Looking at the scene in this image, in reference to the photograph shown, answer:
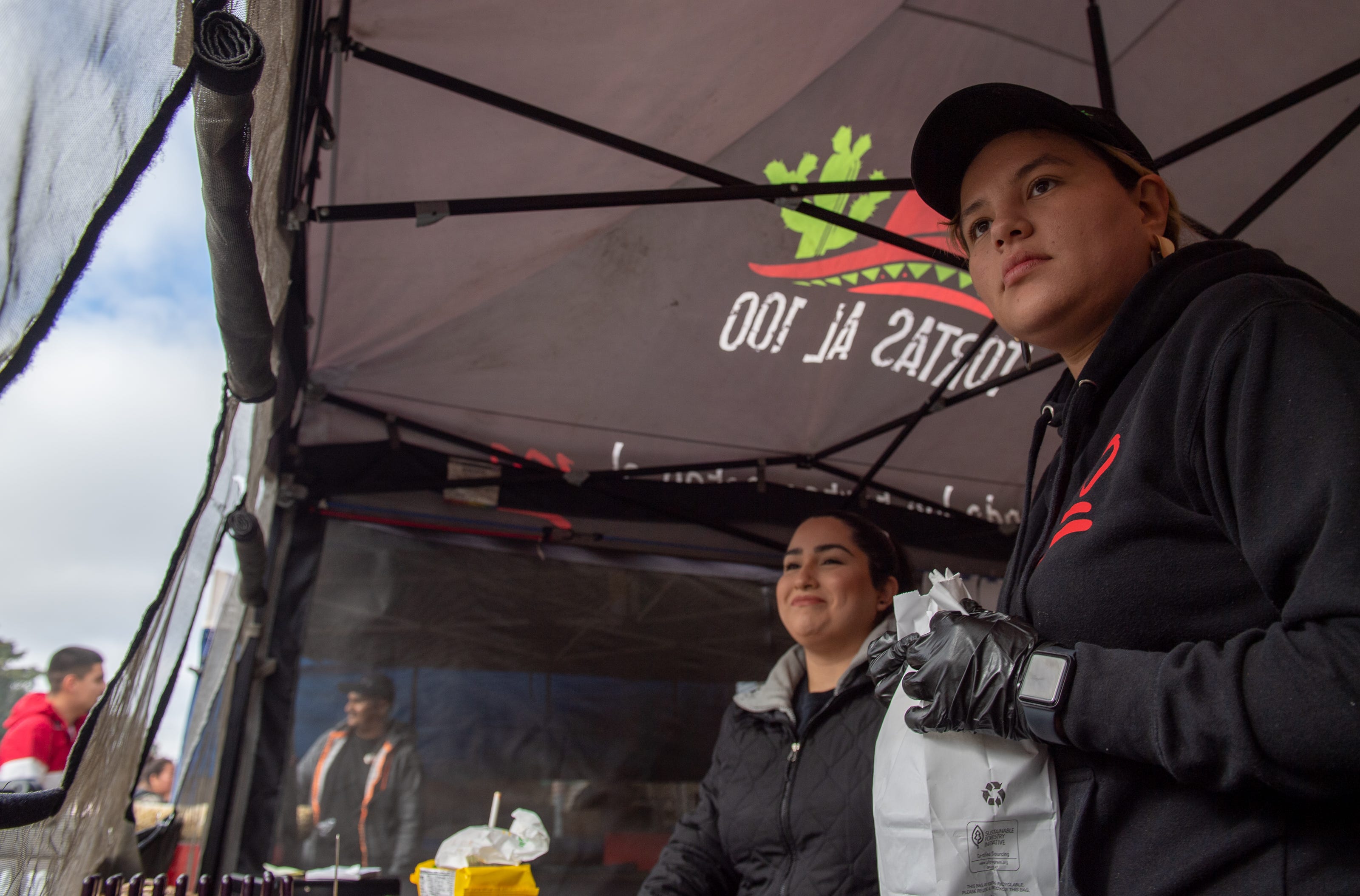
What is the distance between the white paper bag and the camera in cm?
93

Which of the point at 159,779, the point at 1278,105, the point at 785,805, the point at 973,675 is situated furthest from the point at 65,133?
the point at 159,779

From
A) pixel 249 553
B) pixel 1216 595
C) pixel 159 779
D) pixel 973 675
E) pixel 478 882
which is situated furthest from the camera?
pixel 159 779

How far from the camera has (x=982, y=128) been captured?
119cm

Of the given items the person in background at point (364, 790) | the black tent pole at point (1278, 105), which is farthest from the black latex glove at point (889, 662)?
the person in background at point (364, 790)

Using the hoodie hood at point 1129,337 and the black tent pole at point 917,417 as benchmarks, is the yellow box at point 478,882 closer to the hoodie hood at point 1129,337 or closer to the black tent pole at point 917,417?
the hoodie hood at point 1129,337

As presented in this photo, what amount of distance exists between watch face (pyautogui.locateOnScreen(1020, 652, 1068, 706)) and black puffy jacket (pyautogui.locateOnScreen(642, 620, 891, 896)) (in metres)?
1.18

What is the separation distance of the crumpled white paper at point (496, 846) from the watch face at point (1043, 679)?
1398mm

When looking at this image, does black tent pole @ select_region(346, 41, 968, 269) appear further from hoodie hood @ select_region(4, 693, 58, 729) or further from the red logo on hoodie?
hoodie hood @ select_region(4, 693, 58, 729)

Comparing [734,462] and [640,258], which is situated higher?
[640,258]

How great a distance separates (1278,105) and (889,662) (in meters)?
2.53

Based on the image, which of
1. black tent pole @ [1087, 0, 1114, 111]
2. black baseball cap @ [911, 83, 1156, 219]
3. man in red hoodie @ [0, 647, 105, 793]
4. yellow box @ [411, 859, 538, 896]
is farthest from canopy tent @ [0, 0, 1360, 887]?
black baseball cap @ [911, 83, 1156, 219]

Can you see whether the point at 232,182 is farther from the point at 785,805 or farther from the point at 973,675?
the point at 785,805

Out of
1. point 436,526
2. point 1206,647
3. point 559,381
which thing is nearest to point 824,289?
point 559,381

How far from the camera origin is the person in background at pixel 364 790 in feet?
11.1
